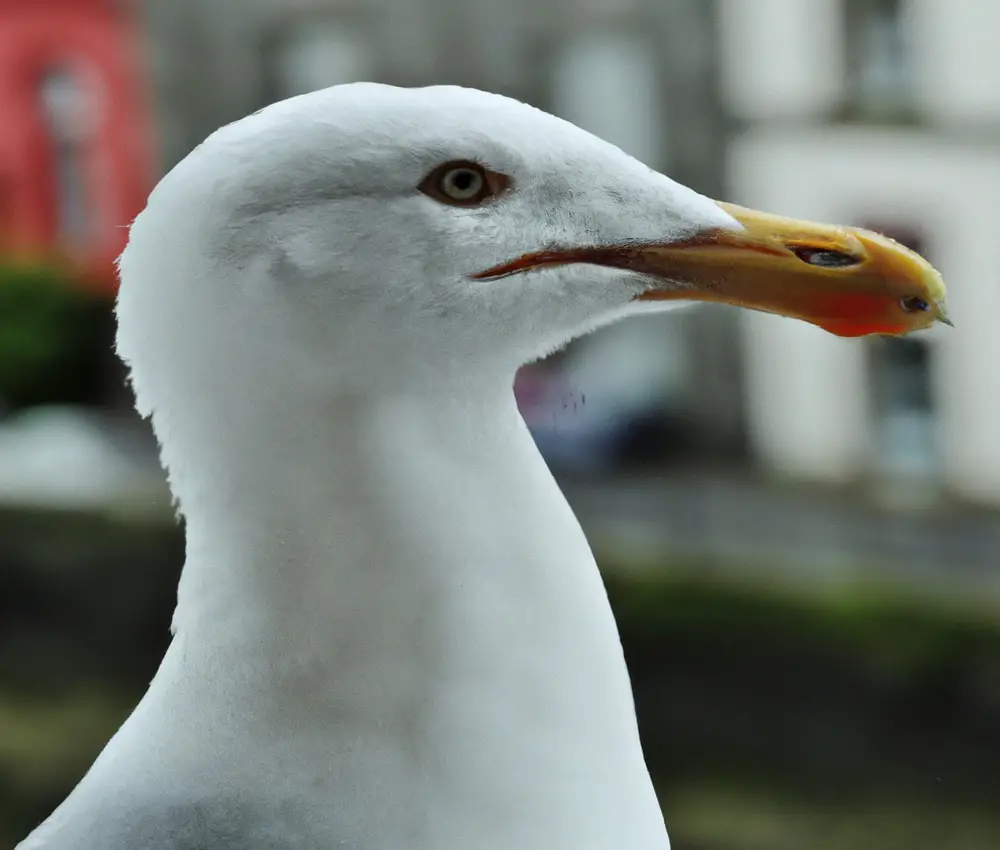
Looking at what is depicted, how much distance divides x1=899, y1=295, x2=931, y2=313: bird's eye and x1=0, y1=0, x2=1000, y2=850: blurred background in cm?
254

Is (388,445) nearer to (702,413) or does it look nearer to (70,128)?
(702,413)

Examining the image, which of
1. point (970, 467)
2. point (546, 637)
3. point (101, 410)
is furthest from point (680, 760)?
point (101, 410)

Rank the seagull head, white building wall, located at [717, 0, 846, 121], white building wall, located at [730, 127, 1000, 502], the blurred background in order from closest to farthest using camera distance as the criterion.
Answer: the seagull head < the blurred background < white building wall, located at [730, 127, 1000, 502] < white building wall, located at [717, 0, 846, 121]

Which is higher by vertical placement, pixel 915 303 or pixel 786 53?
pixel 786 53

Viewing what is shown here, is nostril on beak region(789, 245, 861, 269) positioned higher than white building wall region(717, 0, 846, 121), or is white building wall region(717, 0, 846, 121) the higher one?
white building wall region(717, 0, 846, 121)

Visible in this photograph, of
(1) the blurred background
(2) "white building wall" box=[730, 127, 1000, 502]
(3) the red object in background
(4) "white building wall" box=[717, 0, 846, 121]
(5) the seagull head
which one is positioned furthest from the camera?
(3) the red object in background

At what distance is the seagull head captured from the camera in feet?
1.49

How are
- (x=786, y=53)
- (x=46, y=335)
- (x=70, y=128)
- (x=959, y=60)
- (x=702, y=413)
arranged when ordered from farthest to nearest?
(x=70, y=128) → (x=46, y=335) → (x=702, y=413) → (x=786, y=53) → (x=959, y=60)

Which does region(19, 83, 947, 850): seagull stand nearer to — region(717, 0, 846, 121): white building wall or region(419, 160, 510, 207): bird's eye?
region(419, 160, 510, 207): bird's eye

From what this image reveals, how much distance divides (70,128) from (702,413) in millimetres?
2827

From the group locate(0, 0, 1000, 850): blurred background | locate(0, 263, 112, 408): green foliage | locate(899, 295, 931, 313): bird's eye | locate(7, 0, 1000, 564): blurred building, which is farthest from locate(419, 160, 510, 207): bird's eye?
locate(0, 263, 112, 408): green foliage

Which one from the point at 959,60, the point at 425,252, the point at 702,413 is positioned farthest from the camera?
the point at 702,413

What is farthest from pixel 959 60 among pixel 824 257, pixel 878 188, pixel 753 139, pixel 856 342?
pixel 824 257

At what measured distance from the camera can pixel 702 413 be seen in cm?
567
